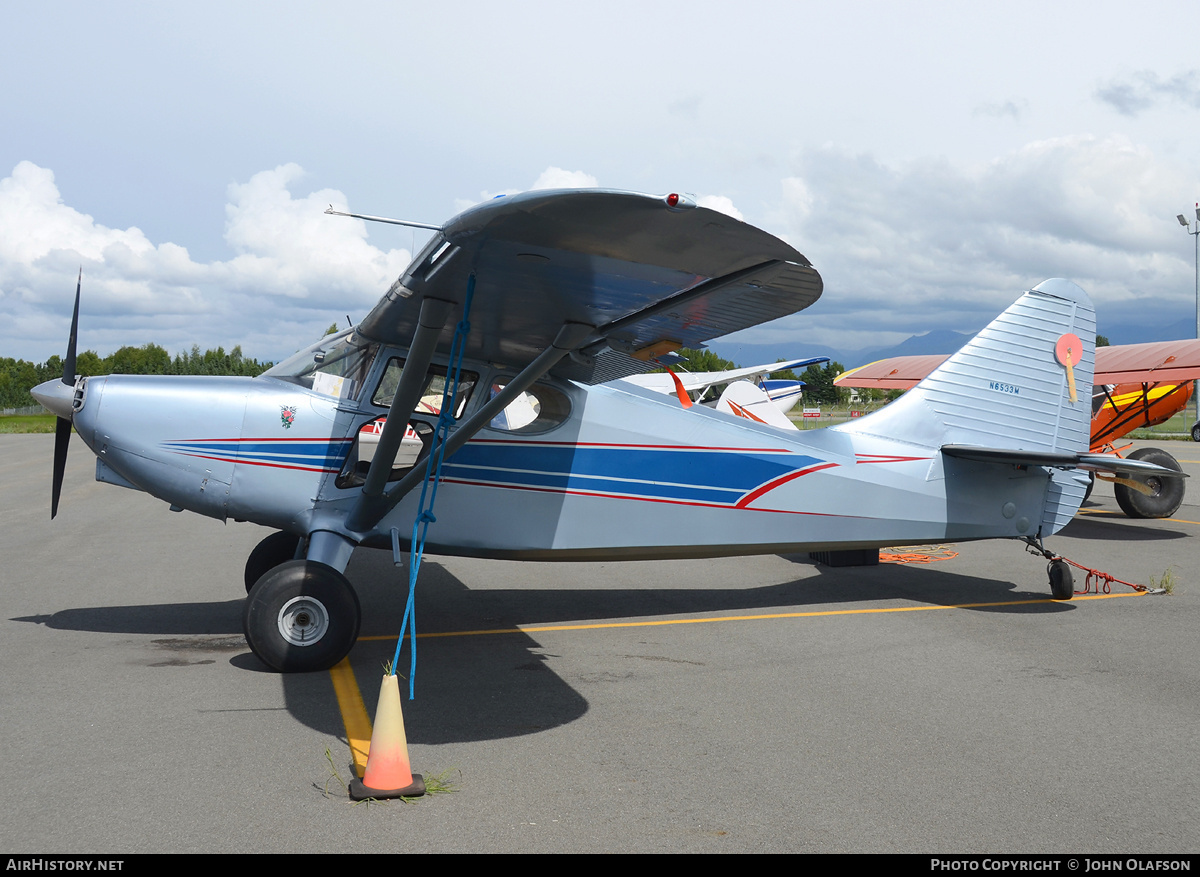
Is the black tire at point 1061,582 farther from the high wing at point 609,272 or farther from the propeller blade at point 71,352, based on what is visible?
the propeller blade at point 71,352

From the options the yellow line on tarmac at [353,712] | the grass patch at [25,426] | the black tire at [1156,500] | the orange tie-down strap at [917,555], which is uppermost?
the black tire at [1156,500]

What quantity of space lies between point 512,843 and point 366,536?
3.28m

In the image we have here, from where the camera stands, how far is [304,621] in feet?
17.6

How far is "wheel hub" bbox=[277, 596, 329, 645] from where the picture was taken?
209 inches

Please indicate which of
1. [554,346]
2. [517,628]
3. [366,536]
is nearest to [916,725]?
[554,346]

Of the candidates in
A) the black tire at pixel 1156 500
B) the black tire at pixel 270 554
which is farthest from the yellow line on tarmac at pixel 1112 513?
the black tire at pixel 270 554

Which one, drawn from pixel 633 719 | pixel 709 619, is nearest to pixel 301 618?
pixel 633 719

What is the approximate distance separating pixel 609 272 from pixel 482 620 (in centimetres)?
406

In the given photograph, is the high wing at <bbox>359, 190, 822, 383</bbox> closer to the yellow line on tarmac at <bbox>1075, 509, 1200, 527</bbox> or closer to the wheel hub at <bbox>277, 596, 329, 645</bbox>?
the wheel hub at <bbox>277, 596, 329, 645</bbox>

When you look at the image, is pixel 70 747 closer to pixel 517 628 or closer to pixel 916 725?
pixel 517 628

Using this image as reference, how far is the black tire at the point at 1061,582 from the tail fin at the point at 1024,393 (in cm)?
38

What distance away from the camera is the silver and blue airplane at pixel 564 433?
4090mm

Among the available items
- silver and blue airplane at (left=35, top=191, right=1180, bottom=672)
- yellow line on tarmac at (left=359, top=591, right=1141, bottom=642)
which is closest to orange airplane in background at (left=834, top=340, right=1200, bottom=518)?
silver and blue airplane at (left=35, top=191, right=1180, bottom=672)

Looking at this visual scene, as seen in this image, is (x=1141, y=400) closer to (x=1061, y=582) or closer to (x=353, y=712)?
(x=1061, y=582)
